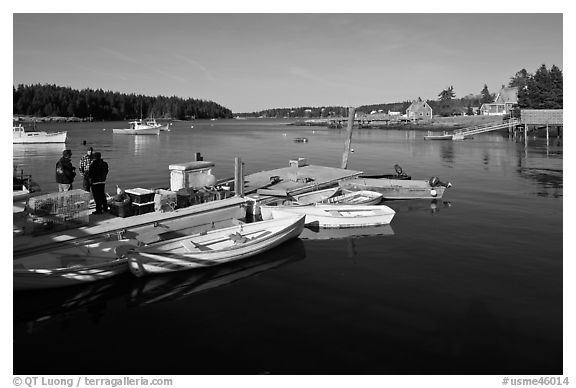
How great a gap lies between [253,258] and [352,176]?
47.2ft

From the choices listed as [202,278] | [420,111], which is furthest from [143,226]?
[420,111]

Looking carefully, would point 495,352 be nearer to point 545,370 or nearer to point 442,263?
point 545,370

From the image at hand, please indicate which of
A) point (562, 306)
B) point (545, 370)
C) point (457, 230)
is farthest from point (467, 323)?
point (457, 230)

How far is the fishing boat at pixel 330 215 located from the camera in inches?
723

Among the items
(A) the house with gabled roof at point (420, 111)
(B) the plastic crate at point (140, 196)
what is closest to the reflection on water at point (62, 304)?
(B) the plastic crate at point (140, 196)

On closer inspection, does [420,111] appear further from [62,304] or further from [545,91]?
[62,304]

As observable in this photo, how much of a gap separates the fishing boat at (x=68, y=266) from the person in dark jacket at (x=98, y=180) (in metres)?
2.60

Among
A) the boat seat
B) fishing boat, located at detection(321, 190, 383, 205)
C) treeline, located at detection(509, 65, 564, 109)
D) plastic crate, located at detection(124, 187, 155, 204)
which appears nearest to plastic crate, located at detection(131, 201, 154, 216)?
plastic crate, located at detection(124, 187, 155, 204)

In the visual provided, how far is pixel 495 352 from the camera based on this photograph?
866cm

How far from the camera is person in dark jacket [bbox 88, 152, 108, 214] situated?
48.8 ft

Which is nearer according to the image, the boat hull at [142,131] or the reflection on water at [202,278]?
the reflection on water at [202,278]

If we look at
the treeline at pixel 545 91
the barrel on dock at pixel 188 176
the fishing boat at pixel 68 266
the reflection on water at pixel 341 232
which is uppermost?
the treeline at pixel 545 91

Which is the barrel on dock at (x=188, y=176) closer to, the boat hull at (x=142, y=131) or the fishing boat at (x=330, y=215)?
the fishing boat at (x=330, y=215)

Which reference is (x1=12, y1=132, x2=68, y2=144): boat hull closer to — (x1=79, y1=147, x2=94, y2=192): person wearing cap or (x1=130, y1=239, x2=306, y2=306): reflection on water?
(x1=79, y1=147, x2=94, y2=192): person wearing cap
